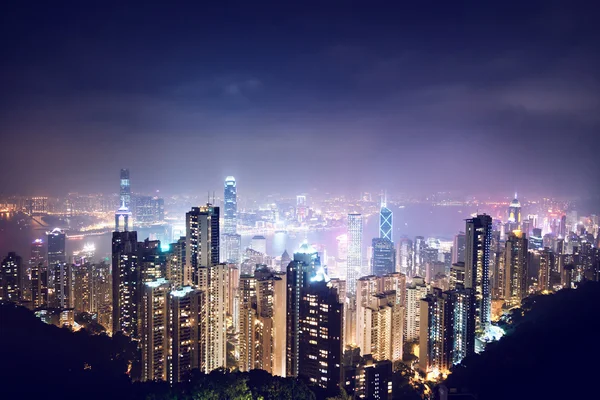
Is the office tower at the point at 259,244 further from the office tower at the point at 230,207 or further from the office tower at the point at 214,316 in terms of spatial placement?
the office tower at the point at 214,316

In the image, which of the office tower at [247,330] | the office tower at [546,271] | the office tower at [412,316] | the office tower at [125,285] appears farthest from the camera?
the office tower at [546,271]

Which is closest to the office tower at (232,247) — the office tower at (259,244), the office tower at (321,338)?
the office tower at (259,244)

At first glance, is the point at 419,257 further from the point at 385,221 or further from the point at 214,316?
the point at 214,316

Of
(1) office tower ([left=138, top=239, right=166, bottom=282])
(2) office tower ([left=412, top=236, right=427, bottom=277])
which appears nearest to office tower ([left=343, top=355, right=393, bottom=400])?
(1) office tower ([left=138, top=239, right=166, bottom=282])

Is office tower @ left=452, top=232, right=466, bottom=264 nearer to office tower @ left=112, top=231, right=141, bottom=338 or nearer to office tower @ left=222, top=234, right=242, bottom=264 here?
office tower @ left=222, top=234, right=242, bottom=264

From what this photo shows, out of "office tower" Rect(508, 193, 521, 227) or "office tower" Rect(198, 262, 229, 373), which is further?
"office tower" Rect(508, 193, 521, 227)
